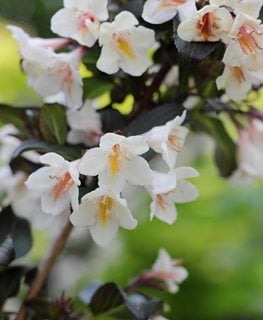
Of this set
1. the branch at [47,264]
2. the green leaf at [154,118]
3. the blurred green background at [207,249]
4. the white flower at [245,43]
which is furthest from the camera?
the blurred green background at [207,249]

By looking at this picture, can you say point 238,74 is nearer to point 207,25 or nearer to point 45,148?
point 207,25

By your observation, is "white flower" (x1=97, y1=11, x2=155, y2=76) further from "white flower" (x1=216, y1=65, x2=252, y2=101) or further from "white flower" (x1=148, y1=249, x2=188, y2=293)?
"white flower" (x1=148, y1=249, x2=188, y2=293)

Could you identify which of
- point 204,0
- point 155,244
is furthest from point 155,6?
point 155,244

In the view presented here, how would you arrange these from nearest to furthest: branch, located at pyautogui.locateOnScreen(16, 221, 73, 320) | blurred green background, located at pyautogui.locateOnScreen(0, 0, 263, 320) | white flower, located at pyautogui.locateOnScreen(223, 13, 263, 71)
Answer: white flower, located at pyautogui.locateOnScreen(223, 13, 263, 71)
branch, located at pyautogui.locateOnScreen(16, 221, 73, 320)
blurred green background, located at pyautogui.locateOnScreen(0, 0, 263, 320)

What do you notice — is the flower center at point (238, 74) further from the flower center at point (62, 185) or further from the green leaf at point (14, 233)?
the green leaf at point (14, 233)

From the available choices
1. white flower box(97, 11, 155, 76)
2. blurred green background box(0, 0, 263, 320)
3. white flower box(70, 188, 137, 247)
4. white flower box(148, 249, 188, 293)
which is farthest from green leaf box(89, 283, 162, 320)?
blurred green background box(0, 0, 263, 320)

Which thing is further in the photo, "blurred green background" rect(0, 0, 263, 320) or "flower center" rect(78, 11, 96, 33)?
"blurred green background" rect(0, 0, 263, 320)

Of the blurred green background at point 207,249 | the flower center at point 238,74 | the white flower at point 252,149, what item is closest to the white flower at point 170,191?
the flower center at point 238,74
